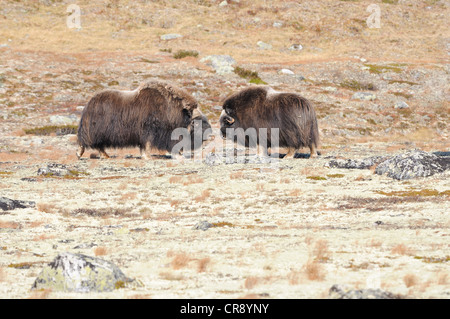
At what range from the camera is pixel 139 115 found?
21.0 meters

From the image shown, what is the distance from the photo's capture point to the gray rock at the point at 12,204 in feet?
43.3

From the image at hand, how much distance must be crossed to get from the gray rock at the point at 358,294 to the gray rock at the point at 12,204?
9.23 meters

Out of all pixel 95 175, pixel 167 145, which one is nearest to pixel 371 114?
pixel 167 145

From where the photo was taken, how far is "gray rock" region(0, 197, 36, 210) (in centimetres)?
1319

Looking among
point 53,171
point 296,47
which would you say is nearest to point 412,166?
point 53,171

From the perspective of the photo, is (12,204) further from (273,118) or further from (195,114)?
(273,118)

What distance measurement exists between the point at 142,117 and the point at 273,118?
482 centimetres

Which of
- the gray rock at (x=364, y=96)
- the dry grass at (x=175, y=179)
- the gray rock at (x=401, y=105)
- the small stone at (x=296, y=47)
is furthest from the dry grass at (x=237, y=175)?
the small stone at (x=296, y=47)

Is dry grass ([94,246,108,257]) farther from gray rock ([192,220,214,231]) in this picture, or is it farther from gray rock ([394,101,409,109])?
gray rock ([394,101,409,109])

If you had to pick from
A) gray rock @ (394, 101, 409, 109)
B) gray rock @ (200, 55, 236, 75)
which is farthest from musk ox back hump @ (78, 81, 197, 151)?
gray rock @ (200, 55, 236, 75)

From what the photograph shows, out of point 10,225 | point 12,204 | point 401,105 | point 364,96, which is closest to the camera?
point 10,225

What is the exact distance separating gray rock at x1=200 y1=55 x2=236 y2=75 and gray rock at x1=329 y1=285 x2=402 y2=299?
40696 mm

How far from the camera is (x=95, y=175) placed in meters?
19.0

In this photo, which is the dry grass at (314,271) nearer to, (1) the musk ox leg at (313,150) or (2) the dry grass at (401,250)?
(2) the dry grass at (401,250)
